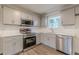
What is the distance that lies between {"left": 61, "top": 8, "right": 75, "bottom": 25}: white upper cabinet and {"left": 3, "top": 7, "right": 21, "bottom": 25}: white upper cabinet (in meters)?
0.53

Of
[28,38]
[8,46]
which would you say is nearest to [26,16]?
[28,38]

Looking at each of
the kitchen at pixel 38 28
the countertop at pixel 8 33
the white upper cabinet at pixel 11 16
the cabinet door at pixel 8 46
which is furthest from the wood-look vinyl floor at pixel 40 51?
the white upper cabinet at pixel 11 16

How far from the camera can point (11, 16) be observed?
0.86 metres

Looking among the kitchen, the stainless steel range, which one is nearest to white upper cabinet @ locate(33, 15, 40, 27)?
the kitchen

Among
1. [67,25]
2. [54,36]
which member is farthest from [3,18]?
[67,25]

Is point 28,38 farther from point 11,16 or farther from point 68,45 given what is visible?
point 68,45

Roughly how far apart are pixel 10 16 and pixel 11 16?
0.01 meters

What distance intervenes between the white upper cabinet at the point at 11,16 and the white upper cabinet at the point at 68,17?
0.53m

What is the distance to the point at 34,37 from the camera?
1.00 meters

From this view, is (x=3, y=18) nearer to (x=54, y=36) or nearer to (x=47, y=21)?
(x=47, y=21)

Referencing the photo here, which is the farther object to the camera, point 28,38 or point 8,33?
point 28,38

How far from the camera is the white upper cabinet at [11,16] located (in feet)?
2.75

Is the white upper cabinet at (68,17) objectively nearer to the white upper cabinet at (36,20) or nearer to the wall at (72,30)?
the wall at (72,30)

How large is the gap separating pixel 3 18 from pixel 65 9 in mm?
712
